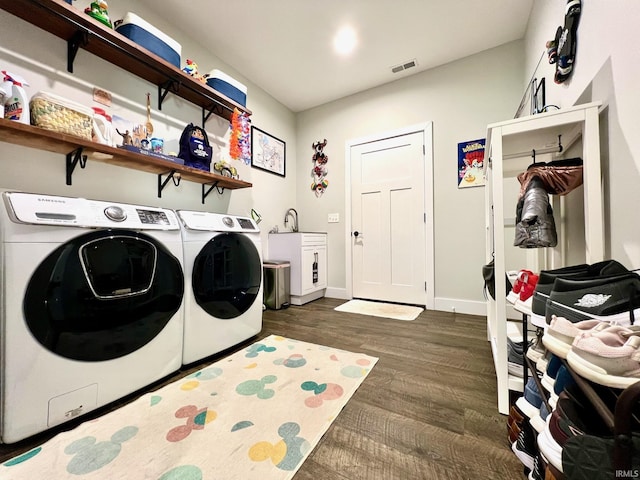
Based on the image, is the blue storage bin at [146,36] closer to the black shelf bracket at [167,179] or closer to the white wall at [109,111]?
the white wall at [109,111]

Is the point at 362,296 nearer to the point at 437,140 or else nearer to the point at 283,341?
the point at 283,341

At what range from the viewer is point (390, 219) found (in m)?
2.91

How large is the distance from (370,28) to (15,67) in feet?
7.63

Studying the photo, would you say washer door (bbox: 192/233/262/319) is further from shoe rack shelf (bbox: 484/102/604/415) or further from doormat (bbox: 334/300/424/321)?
shoe rack shelf (bbox: 484/102/604/415)

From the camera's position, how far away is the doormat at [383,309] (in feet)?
8.00

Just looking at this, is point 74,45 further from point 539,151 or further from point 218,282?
point 539,151

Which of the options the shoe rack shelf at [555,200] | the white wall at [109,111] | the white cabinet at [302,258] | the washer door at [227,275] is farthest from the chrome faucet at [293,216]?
the shoe rack shelf at [555,200]

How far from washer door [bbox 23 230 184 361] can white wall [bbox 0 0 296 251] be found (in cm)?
67

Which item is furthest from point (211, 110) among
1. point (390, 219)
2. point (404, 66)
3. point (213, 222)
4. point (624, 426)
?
point (624, 426)

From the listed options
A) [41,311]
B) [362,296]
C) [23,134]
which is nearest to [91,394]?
Answer: [41,311]

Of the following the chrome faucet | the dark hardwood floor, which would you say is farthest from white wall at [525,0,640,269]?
the chrome faucet

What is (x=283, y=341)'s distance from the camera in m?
1.81

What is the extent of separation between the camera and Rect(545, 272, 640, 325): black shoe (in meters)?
0.52

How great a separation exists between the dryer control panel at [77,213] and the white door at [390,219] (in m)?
2.19
